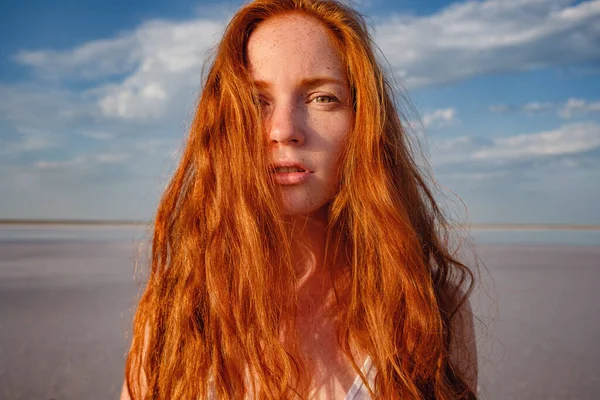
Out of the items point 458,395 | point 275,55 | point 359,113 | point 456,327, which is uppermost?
point 275,55

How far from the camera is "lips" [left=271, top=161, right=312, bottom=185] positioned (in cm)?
171

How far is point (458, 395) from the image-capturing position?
1.82 meters

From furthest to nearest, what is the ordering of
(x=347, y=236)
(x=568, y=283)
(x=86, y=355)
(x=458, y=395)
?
(x=568, y=283), (x=86, y=355), (x=347, y=236), (x=458, y=395)

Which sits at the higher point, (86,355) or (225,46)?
(225,46)

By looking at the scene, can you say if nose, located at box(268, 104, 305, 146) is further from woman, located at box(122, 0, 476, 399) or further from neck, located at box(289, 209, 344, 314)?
neck, located at box(289, 209, 344, 314)

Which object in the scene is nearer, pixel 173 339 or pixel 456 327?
pixel 173 339

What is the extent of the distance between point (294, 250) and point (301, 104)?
50cm

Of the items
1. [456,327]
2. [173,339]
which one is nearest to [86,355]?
[173,339]

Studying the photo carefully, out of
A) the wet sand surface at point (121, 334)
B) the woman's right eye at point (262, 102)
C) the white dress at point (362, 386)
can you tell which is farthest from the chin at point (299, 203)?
the wet sand surface at point (121, 334)

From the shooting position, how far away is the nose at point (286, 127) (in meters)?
1.67

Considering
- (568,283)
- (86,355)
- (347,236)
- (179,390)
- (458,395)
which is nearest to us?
(179,390)

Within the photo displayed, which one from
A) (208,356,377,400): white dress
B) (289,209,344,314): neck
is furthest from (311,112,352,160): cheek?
(208,356,377,400): white dress

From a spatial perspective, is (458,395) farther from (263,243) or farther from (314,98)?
(314,98)

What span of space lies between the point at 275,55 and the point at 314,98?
18cm
